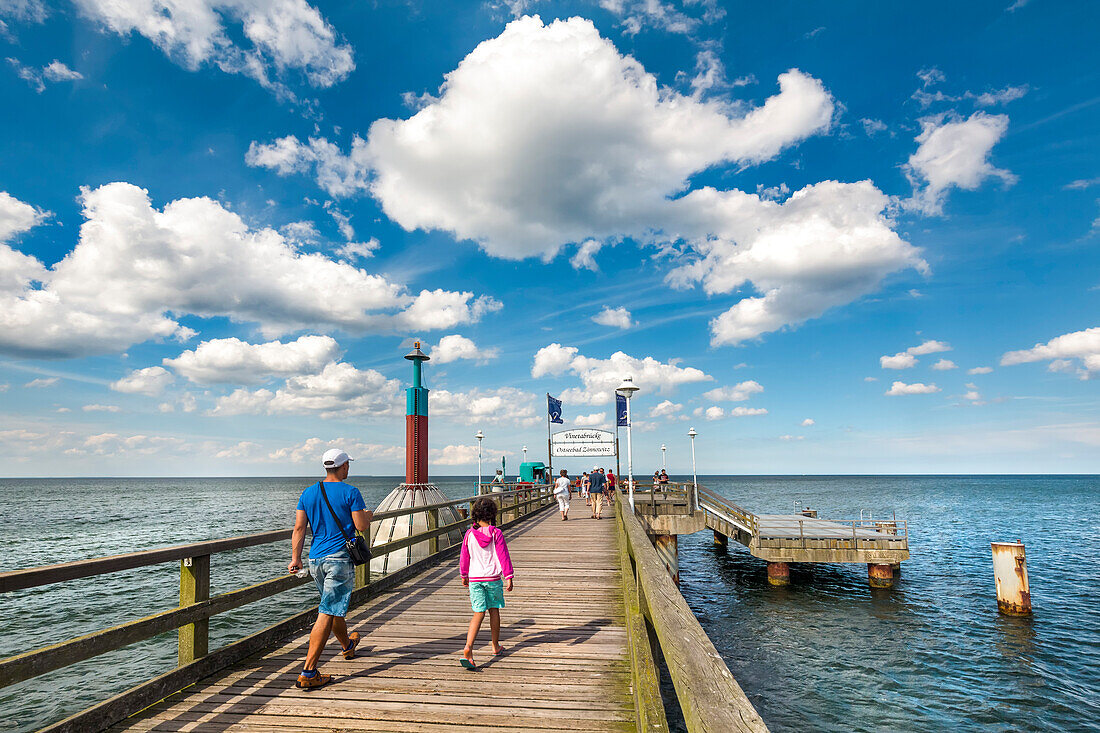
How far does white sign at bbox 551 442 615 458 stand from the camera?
2880 centimetres

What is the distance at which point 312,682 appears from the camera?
14.9 ft

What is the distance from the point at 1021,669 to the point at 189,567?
19.5 m

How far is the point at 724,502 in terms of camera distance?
86.3ft

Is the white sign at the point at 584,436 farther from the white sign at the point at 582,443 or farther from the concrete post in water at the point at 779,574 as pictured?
the concrete post in water at the point at 779,574

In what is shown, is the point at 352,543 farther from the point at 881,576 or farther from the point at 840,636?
the point at 881,576

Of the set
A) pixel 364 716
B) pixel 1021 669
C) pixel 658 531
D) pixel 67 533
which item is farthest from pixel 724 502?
pixel 67 533

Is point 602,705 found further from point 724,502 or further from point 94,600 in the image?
point 94,600

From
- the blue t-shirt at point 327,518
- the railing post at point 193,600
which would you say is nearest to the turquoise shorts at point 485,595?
the blue t-shirt at point 327,518

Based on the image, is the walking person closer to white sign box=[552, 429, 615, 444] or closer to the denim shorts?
white sign box=[552, 429, 615, 444]

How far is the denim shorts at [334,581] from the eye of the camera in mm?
4840

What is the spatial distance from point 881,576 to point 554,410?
53.9 ft

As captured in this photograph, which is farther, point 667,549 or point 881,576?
point 881,576

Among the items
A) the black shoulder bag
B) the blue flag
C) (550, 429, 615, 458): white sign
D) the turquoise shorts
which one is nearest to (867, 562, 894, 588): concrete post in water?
(550, 429, 615, 458): white sign

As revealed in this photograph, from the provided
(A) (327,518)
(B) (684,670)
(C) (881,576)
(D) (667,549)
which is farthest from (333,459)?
(C) (881,576)
